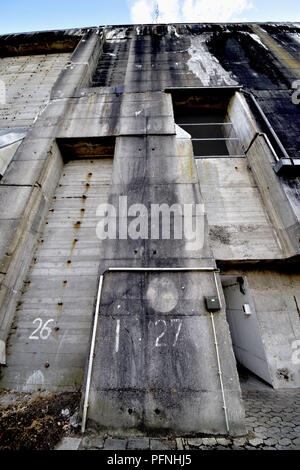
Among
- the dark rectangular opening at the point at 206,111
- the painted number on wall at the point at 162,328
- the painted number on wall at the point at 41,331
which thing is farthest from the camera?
the dark rectangular opening at the point at 206,111

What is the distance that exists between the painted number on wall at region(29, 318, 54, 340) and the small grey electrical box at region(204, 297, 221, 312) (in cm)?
360

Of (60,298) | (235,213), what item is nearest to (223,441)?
(60,298)

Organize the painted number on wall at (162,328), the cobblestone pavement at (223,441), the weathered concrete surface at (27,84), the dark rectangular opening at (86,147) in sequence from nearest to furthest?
1. the cobblestone pavement at (223,441)
2. the painted number on wall at (162,328)
3. the dark rectangular opening at (86,147)
4. the weathered concrete surface at (27,84)

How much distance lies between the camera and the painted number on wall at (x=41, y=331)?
443cm

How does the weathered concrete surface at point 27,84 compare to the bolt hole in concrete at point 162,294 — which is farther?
the weathered concrete surface at point 27,84

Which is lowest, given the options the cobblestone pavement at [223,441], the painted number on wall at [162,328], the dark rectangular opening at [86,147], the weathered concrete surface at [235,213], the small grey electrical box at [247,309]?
the cobblestone pavement at [223,441]

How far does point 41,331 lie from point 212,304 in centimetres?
388

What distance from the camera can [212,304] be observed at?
3.94m

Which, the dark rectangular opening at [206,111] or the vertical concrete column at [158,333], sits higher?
the dark rectangular opening at [206,111]

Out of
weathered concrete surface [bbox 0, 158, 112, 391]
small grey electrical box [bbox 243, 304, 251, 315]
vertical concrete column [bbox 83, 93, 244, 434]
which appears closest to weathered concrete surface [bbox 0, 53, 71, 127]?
weathered concrete surface [bbox 0, 158, 112, 391]

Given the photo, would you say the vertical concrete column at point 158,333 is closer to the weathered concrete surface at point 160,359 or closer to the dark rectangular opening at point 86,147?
the weathered concrete surface at point 160,359

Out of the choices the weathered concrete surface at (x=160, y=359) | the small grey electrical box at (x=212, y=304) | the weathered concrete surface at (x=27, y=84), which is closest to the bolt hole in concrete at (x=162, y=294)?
the weathered concrete surface at (x=160, y=359)

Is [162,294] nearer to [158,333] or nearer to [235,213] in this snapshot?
[158,333]

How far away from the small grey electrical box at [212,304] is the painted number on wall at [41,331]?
3596 millimetres
